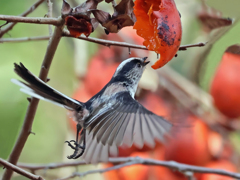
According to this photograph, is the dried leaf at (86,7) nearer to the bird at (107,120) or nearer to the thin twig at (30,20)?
the thin twig at (30,20)

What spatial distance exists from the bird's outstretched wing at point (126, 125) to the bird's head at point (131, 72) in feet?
0.38

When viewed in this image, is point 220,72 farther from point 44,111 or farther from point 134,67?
point 44,111

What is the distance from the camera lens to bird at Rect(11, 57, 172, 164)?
1.81 feet

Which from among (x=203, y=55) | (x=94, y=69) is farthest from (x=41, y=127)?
(x=203, y=55)

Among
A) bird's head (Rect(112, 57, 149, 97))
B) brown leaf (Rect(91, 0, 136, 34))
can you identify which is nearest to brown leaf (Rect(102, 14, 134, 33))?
brown leaf (Rect(91, 0, 136, 34))

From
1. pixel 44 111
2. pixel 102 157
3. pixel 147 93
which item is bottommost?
pixel 102 157

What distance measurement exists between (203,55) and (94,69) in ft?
1.63

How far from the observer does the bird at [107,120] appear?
551 mm

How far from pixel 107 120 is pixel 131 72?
0.67ft

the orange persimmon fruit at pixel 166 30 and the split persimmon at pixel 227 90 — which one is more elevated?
the split persimmon at pixel 227 90

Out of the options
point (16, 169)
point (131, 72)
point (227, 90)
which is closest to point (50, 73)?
point (131, 72)

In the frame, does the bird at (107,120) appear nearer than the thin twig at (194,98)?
Yes

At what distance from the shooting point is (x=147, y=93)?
0.96 meters

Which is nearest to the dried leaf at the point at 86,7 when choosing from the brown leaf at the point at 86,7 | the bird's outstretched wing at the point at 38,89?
the brown leaf at the point at 86,7
